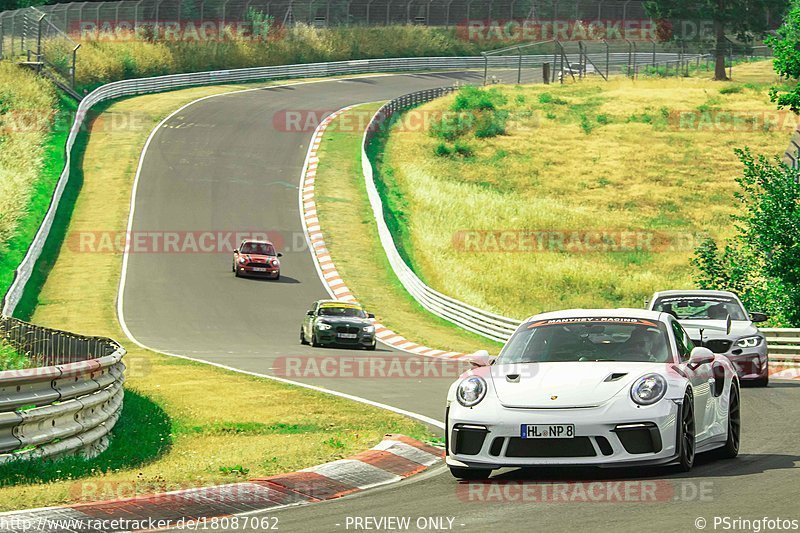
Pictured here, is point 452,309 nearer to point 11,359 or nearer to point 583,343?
point 11,359

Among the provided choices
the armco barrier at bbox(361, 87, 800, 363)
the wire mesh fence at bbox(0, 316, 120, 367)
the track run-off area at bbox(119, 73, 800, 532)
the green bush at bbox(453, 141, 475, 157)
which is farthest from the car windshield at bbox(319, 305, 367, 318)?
the green bush at bbox(453, 141, 475, 157)

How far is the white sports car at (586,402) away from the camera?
9891 mm

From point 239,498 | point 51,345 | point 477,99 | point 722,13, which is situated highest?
point 722,13

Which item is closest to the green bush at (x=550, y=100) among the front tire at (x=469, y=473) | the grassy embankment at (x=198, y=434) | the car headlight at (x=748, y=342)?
→ the grassy embankment at (x=198, y=434)

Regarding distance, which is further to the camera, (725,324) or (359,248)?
(359,248)

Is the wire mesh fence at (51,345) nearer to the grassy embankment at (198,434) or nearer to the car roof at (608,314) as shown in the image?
the grassy embankment at (198,434)

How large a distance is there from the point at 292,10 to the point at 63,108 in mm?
33085

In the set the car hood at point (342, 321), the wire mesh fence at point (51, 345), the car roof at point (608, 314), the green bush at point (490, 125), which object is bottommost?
the car hood at point (342, 321)

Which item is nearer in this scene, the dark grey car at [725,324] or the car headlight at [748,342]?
the dark grey car at [725,324]

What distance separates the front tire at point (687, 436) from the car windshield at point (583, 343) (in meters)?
0.56

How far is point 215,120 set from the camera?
213ft

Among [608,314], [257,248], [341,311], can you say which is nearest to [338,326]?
[341,311]

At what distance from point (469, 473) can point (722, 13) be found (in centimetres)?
Answer: 7935

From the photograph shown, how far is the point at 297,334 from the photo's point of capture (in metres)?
32.5
